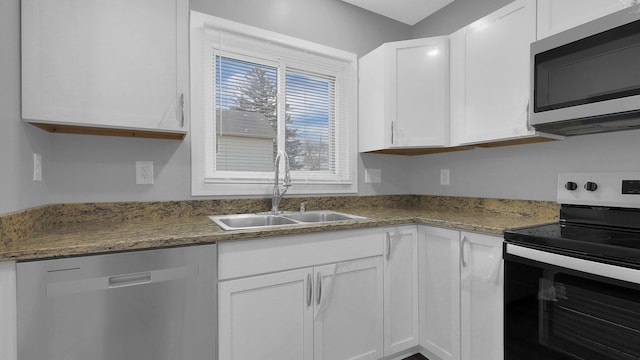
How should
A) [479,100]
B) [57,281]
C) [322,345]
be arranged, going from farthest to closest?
[479,100]
[322,345]
[57,281]

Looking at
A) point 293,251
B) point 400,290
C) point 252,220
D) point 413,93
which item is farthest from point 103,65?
point 400,290

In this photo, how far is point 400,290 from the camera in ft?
5.85

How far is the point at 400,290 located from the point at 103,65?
195 cm

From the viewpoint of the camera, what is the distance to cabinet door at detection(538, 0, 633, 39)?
4.25 feet

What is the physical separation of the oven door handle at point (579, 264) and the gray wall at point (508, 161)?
0.72 m

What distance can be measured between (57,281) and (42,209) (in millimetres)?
524

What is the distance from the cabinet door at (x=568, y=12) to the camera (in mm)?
1296

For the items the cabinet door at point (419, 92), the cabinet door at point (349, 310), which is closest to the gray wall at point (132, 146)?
the cabinet door at point (419, 92)

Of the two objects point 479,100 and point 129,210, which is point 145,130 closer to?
point 129,210

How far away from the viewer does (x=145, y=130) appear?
142cm

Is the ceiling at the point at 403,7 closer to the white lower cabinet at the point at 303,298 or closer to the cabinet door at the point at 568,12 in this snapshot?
the cabinet door at the point at 568,12

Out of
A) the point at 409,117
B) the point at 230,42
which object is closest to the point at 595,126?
the point at 409,117

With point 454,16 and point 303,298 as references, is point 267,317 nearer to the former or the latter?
point 303,298

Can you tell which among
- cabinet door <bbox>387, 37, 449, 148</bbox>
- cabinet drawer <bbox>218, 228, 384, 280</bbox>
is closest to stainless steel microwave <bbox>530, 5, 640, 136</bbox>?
cabinet door <bbox>387, 37, 449, 148</bbox>
